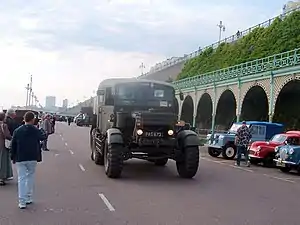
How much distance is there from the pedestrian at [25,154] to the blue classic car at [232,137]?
57.0 ft

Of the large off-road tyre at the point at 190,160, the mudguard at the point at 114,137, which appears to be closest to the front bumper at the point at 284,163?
the large off-road tyre at the point at 190,160

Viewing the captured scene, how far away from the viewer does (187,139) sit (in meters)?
15.3

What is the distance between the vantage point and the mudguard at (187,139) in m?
15.2

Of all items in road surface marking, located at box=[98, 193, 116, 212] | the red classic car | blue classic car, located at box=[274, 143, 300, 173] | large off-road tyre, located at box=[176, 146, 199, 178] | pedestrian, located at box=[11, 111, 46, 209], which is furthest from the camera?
the red classic car

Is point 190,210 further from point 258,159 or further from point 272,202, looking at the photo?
point 258,159

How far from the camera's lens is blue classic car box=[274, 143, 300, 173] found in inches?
769

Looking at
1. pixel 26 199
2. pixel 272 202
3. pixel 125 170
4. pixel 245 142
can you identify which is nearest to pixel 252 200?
pixel 272 202

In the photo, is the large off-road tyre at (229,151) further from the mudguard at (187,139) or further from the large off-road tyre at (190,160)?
the large off-road tyre at (190,160)

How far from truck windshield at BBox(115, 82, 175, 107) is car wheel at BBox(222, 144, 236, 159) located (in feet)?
34.0

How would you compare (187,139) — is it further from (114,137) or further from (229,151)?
(229,151)

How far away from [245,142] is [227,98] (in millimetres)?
34758

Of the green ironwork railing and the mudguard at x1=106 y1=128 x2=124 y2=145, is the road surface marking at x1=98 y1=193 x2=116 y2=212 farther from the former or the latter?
the green ironwork railing

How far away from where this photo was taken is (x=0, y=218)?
8.73 metres

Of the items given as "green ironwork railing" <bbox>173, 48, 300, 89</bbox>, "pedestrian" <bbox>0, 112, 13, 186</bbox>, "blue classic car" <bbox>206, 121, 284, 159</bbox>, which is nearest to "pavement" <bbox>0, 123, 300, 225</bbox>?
"pedestrian" <bbox>0, 112, 13, 186</bbox>
